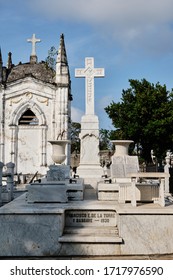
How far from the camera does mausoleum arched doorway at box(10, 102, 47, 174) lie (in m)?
26.7

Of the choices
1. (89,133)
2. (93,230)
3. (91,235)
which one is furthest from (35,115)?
(91,235)

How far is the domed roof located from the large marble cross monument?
1451cm

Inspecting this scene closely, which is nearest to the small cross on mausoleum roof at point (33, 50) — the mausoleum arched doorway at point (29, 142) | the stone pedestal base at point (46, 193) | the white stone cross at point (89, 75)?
the mausoleum arched doorway at point (29, 142)

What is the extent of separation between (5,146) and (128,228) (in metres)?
21.9

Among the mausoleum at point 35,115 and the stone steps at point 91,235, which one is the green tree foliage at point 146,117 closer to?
the mausoleum at point 35,115

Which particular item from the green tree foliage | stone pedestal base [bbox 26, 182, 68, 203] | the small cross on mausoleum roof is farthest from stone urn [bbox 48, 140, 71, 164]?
the green tree foliage

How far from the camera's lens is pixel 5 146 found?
27.1 metres

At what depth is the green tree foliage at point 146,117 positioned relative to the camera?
3347 cm

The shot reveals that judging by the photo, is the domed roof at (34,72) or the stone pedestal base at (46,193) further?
the domed roof at (34,72)

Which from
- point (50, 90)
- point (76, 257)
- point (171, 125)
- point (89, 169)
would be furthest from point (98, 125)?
point (171, 125)

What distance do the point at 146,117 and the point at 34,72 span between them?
43.7 feet

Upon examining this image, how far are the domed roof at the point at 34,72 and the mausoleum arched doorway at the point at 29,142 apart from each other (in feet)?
8.15

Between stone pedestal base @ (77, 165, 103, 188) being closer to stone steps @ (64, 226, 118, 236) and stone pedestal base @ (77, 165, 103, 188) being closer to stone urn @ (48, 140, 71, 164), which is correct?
stone urn @ (48, 140, 71, 164)

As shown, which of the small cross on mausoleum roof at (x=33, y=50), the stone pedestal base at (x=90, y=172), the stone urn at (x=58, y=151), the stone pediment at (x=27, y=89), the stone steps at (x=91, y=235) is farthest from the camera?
the small cross on mausoleum roof at (x=33, y=50)
